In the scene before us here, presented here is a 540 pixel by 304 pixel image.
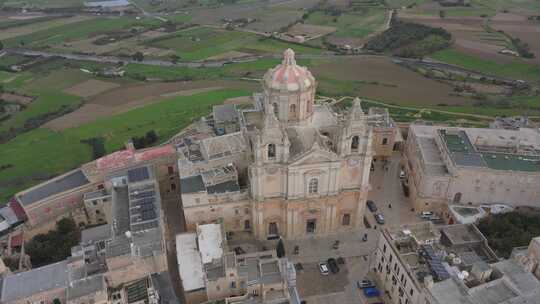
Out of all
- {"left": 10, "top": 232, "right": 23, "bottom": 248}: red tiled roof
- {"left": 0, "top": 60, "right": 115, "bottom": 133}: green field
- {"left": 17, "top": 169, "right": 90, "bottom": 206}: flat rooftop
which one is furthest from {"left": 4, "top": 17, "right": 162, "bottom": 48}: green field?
{"left": 10, "top": 232, "right": 23, "bottom": 248}: red tiled roof

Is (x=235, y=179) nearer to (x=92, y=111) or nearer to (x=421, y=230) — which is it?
(x=421, y=230)

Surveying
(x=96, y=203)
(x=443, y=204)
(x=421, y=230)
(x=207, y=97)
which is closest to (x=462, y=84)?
(x=443, y=204)

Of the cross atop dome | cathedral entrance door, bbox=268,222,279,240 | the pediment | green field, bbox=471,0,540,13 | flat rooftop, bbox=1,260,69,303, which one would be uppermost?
the cross atop dome

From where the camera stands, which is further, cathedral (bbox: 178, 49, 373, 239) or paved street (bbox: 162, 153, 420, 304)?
cathedral (bbox: 178, 49, 373, 239)

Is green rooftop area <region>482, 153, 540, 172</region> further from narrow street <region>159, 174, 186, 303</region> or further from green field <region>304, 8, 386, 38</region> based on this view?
green field <region>304, 8, 386, 38</region>

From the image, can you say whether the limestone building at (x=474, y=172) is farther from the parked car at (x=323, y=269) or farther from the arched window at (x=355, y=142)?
the parked car at (x=323, y=269)

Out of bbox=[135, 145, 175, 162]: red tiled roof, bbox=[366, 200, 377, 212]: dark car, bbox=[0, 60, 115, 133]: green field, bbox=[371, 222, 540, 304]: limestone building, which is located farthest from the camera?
bbox=[0, 60, 115, 133]: green field

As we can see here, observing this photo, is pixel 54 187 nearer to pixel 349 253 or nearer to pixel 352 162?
pixel 352 162
